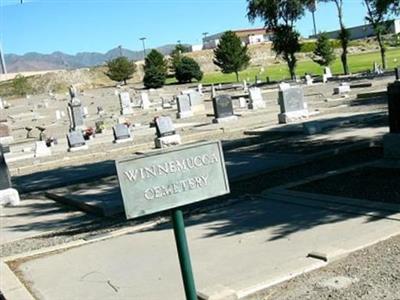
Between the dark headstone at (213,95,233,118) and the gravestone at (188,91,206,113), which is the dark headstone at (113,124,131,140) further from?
the gravestone at (188,91,206,113)

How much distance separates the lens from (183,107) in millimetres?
32656

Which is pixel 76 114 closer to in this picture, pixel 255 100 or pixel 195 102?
pixel 195 102

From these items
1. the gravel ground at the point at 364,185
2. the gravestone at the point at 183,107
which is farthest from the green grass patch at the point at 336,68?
the gravel ground at the point at 364,185

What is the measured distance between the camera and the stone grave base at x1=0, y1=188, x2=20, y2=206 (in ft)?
41.5

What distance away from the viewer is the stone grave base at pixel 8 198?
12656 millimetres

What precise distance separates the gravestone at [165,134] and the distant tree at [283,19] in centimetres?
3874

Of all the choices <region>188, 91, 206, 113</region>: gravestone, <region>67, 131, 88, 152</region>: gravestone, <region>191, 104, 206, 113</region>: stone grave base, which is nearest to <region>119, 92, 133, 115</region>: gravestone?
<region>188, 91, 206, 113</region>: gravestone

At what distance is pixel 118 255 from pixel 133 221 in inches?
76.6

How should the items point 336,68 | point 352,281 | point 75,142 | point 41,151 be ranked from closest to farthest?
1. point 352,281
2. point 75,142
3. point 41,151
4. point 336,68

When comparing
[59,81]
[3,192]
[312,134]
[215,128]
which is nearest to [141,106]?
[215,128]

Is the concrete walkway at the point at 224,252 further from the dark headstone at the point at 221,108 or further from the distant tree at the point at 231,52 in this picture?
the distant tree at the point at 231,52

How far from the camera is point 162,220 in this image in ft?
28.5

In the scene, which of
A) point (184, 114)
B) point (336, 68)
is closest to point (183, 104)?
point (184, 114)

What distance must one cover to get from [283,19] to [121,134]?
39.7 meters
